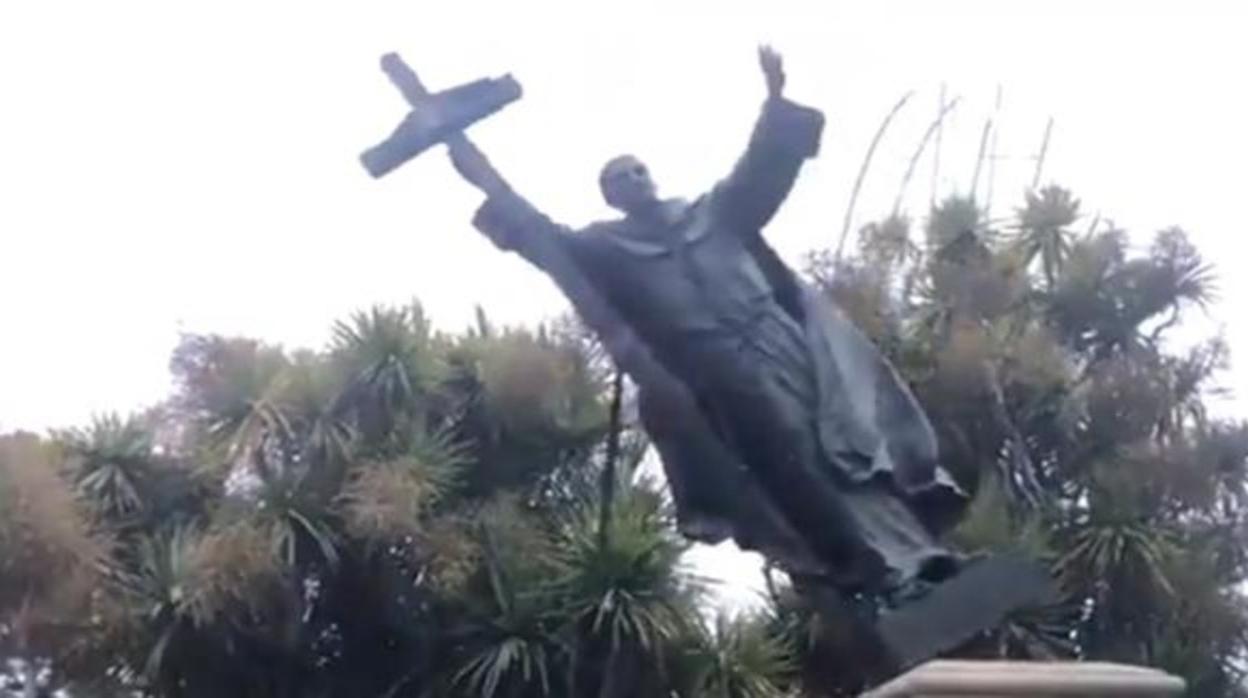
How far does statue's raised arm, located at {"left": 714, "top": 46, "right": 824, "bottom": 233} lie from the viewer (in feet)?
29.3

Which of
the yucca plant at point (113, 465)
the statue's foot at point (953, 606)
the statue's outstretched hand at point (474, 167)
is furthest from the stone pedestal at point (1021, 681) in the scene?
the yucca plant at point (113, 465)

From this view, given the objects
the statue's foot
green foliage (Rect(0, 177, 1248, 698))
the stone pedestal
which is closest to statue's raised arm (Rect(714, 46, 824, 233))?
the statue's foot

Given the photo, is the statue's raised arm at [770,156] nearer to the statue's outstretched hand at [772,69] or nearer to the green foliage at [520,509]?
the statue's outstretched hand at [772,69]

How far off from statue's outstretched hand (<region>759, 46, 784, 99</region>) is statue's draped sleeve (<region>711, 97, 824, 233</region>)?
36mm

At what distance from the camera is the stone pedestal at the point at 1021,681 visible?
7.87 metres

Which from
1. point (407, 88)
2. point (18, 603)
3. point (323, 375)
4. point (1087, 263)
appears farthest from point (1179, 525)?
point (407, 88)

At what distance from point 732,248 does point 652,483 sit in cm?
951

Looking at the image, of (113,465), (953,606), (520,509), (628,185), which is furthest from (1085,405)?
(953,606)

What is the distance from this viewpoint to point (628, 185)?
9508 millimetres

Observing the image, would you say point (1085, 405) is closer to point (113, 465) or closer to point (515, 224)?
point (113, 465)

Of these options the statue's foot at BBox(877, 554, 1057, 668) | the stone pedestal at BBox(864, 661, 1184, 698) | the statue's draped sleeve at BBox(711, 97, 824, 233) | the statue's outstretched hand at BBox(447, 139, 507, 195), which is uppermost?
the statue's outstretched hand at BBox(447, 139, 507, 195)

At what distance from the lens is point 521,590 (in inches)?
741

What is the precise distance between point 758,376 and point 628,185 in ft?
2.80

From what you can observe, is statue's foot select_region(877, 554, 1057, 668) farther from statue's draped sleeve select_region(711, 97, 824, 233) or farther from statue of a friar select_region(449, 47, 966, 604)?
statue's draped sleeve select_region(711, 97, 824, 233)
